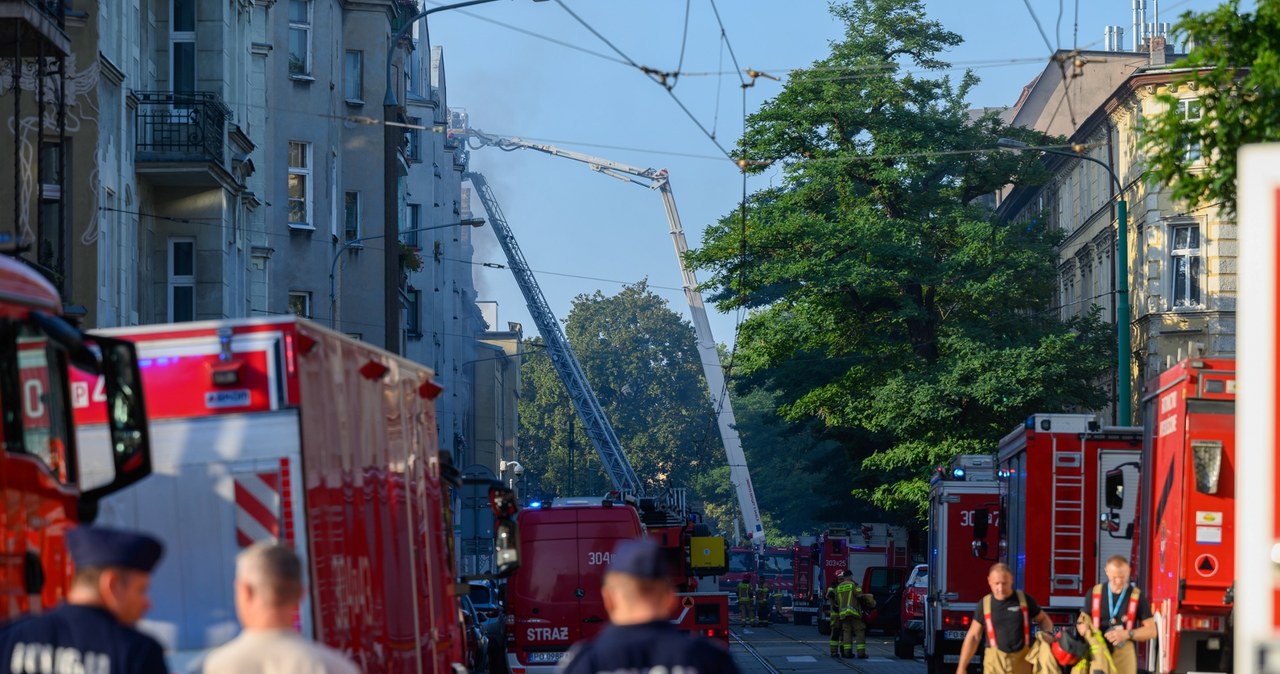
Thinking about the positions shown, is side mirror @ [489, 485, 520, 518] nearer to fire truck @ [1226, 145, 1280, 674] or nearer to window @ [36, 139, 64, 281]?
fire truck @ [1226, 145, 1280, 674]

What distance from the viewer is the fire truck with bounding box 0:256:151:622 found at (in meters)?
7.73

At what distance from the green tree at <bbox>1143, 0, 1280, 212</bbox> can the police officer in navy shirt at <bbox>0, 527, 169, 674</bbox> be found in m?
11.0

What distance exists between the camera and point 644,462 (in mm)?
134000

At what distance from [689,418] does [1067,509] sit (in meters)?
119

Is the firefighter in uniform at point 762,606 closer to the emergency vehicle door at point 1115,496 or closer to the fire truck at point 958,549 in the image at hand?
the fire truck at point 958,549

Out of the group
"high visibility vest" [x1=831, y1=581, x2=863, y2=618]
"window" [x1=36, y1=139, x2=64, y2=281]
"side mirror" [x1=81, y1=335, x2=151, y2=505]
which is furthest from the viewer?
"high visibility vest" [x1=831, y1=581, x2=863, y2=618]

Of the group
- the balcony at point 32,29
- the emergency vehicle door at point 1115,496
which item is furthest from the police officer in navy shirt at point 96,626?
the emergency vehicle door at point 1115,496

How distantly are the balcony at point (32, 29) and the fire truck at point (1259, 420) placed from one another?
15869 mm

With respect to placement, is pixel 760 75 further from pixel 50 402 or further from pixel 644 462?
pixel 644 462

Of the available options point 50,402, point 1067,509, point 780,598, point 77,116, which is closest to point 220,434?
point 50,402

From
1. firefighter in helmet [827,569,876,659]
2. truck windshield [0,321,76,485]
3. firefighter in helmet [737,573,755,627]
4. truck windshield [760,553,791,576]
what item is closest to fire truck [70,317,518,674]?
truck windshield [0,321,76,485]

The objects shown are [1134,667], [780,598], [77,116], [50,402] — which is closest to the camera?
[50,402]

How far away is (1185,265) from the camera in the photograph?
52.6 meters

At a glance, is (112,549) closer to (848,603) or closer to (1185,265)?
(848,603)
